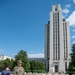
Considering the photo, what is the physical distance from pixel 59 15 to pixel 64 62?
25.2 metres

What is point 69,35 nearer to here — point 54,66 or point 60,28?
point 60,28

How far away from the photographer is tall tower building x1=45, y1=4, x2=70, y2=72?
114 m

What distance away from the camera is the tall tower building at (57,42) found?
4473 inches

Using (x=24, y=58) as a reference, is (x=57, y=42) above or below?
above

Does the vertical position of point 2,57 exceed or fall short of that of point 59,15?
it falls short

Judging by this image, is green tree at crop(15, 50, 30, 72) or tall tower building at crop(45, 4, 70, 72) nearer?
green tree at crop(15, 50, 30, 72)

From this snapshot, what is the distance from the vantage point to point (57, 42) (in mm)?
115000

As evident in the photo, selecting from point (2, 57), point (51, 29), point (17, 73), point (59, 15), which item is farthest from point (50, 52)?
point (17, 73)

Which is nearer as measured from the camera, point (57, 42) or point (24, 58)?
point (24, 58)

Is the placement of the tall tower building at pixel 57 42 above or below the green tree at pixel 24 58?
above

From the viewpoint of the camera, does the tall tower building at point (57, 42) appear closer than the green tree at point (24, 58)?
No

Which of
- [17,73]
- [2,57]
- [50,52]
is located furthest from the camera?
[2,57]

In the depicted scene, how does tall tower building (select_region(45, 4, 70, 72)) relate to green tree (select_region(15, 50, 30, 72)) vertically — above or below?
above

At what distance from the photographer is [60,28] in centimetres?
11750
